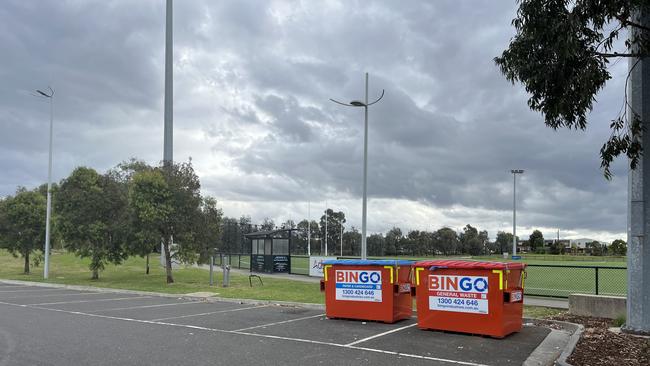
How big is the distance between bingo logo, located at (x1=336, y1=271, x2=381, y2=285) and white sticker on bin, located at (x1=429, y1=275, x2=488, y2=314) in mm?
1478

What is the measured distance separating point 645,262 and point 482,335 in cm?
338

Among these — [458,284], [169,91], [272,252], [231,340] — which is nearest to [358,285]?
[458,284]

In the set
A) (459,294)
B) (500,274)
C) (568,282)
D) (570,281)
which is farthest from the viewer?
(570,281)

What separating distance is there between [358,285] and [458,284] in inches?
101

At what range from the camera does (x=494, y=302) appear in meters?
10.3

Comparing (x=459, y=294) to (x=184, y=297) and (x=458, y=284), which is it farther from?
(x=184, y=297)

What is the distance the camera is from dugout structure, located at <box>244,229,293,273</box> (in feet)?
99.6

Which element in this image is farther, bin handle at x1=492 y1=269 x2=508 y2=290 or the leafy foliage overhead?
bin handle at x1=492 y1=269 x2=508 y2=290

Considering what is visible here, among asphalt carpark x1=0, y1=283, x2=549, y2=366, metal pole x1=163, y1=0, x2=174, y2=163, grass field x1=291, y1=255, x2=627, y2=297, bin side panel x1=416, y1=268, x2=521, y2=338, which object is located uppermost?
metal pole x1=163, y1=0, x2=174, y2=163

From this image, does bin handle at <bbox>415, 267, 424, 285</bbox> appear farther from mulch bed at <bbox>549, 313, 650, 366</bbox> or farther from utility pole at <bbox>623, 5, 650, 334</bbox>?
utility pole at <bbox>623, 5, 650, 334</bbox>

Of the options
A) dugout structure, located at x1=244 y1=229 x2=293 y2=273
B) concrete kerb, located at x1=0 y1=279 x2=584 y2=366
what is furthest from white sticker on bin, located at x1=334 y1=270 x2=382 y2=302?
dugout structure, located at x1=244 y1=229 x2=293 y2=273

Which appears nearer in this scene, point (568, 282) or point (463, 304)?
point (463, 304)

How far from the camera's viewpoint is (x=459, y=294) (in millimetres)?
10750

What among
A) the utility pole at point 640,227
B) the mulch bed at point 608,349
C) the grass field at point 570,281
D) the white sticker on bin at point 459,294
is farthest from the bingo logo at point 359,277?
the utility pole at point 640,227
